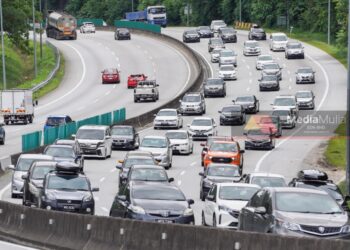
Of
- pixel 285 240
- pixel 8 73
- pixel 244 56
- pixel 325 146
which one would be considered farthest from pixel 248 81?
pixel 285 240

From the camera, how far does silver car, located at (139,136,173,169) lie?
5350cm

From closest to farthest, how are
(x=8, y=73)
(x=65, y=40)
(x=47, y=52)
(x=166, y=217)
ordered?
(x=166, y=217) < (x=8, y=73) < (x=47, y=52) < (x=65, y=40)

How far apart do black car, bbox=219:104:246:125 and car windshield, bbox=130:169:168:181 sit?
3453cm

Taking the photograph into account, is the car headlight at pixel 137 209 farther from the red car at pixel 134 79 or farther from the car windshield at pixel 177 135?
the red car at pixel 134 79

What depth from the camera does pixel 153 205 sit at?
28562mm

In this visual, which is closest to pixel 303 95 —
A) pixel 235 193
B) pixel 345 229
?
pixel 235 193

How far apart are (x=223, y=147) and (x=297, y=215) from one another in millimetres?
30602

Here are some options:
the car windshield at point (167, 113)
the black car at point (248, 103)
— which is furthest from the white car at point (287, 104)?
the car windshield at point (167, 113)

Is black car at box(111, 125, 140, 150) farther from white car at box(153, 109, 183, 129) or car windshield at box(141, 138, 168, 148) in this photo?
white car at box(153, 109, 183, 129)

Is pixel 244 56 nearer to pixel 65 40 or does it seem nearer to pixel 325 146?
pixel 65 40

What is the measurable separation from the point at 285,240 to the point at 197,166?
34.7 metres

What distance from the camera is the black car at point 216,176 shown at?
41.3 metres

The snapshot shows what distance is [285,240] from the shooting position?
2030 cm

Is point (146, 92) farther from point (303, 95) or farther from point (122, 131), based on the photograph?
point (122, 131)
